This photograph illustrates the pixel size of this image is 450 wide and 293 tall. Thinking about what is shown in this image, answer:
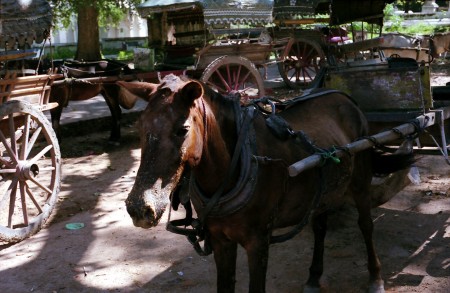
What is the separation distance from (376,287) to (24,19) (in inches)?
170

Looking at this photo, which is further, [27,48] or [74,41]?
[74,41]

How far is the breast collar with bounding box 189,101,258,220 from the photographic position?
2941mm

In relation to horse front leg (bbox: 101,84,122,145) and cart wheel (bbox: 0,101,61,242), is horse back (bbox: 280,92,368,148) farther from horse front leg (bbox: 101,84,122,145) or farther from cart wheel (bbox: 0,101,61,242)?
horse front leg (bbox: 101,84,122,145)

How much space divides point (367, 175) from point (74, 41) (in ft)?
92.3

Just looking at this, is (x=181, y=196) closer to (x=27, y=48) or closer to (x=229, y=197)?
(x=229, y=197)

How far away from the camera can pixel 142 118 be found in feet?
8.69

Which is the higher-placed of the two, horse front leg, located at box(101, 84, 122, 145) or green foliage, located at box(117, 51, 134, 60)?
green foliage, located at box(117, 51, 134, 60)

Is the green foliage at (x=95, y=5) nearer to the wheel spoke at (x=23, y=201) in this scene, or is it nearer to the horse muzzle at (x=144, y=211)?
the wheel spoke at (x=23, y=201)

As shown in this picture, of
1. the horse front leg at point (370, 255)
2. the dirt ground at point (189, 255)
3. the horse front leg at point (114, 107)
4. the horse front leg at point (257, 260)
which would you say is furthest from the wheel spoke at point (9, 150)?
the horse front leg at point (114, 107)

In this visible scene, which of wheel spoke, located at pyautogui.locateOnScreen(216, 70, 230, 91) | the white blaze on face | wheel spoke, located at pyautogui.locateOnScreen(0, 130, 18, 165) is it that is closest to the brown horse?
wheel spoke, located at pyautogui.locateOnScreen(216, 70, 230, 91)

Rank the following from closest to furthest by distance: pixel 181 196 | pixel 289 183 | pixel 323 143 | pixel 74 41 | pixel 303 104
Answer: pixel 181 196 < pixel 289 183 < pixel 323 143 < pixel 303 104 < pixel 74 41

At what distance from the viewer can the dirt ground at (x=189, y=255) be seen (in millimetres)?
4297

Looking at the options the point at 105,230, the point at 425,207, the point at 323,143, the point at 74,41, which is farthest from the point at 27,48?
the point at 74,41

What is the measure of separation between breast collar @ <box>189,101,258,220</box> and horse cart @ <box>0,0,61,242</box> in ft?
9.11
